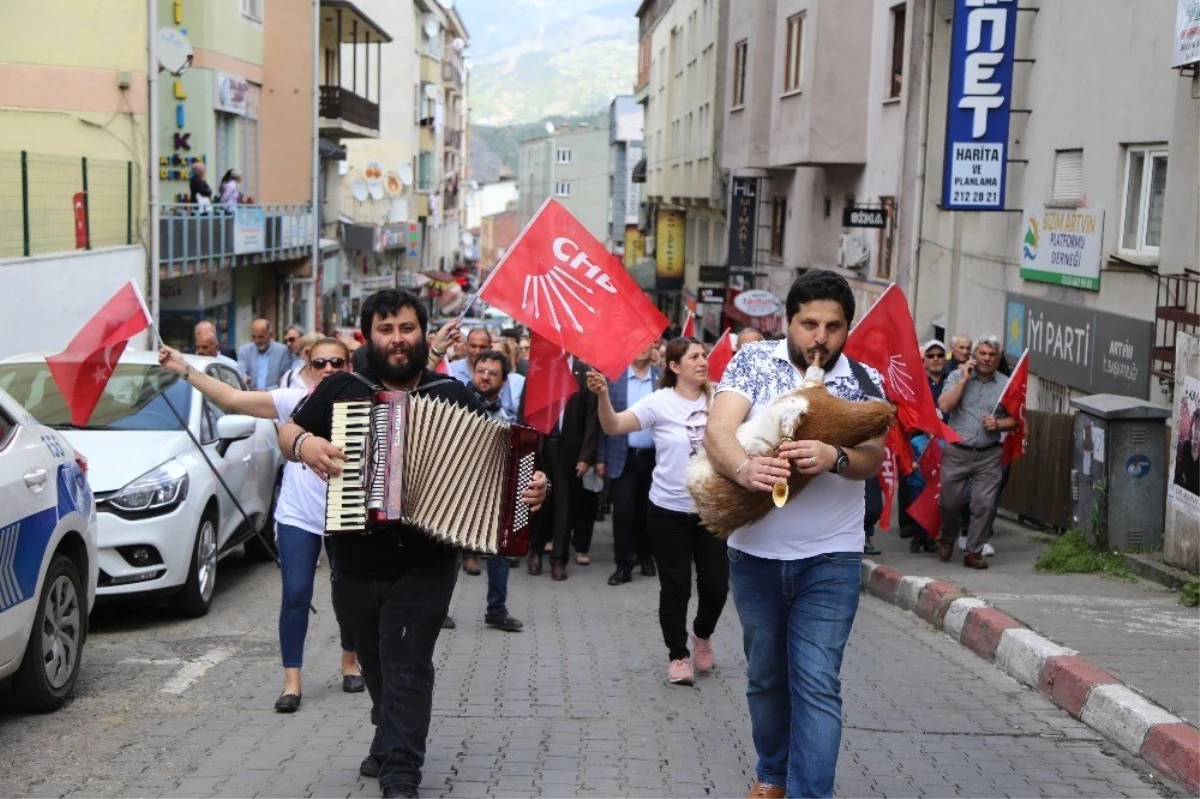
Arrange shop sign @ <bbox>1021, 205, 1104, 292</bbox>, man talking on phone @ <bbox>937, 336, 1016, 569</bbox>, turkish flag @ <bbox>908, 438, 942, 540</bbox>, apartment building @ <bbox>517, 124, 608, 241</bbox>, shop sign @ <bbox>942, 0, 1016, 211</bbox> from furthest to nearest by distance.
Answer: apartment building @ <bbox>517, 124, 608, 241</bbox>
shop sign @ <bbox>942, 0, 1016, 211</bbox>
shop sign @ <bbox>1021, 205, 1104, 292</bbox>
turkish flag @ <bbox>908, 438, 942, 540</bbox>
man talking on phone @ <bbox>937, 336, 1016, 569</bbox>

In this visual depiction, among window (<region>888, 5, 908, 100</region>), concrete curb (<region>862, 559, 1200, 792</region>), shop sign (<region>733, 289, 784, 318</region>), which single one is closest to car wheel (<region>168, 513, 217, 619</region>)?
concrete curb (<region>862, 559, 1200, 792</region>)

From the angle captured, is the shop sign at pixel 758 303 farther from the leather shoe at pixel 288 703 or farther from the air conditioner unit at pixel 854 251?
the leather shoe at pixel 288 703

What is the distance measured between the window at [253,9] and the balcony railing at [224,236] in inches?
158

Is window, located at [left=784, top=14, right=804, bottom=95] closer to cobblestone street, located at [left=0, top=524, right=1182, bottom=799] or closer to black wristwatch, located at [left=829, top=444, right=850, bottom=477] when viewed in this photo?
cobblestone street, located at [left=0, top=524, right=1182, bottom=799]

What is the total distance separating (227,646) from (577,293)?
312cm

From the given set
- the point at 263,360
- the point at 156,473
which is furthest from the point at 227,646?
the point at 263,360

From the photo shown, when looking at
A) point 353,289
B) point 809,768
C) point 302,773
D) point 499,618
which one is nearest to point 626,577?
point 499,618

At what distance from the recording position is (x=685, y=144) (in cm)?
4741

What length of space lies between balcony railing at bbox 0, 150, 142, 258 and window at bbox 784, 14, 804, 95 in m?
12.2

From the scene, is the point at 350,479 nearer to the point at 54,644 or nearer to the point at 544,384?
the point at 54,644

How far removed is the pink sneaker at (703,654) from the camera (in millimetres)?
8289

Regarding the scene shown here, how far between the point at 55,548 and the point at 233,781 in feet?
5.72

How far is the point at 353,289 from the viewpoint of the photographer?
53625mm

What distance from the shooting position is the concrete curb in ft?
21.3
